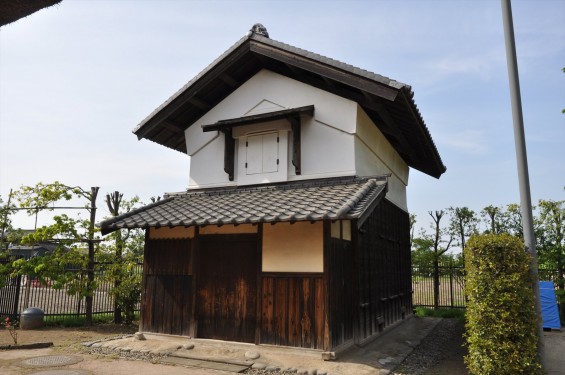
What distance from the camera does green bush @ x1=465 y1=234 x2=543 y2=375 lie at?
5.55m

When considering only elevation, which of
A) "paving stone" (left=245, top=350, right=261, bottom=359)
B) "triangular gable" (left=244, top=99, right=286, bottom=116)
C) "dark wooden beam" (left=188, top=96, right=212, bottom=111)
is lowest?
"paving stone" (left=245, top=350, right=261, bottom=359)

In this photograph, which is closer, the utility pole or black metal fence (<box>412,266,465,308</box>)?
the utility pole

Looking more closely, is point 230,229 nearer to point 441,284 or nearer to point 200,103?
point 200,103

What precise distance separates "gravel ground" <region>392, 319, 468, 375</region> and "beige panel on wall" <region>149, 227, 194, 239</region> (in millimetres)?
5417

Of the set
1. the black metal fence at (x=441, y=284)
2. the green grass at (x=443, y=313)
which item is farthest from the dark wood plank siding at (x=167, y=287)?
the black metal fence at (x=441, y=284)

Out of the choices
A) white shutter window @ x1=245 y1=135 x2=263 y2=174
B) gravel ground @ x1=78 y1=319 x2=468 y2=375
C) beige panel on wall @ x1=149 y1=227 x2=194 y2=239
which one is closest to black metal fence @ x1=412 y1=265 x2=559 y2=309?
gravel ground @ x1=78 y1=319 x2=468 y2=375

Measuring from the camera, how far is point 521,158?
5.82 metres

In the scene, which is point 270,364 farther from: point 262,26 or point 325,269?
point 262,26

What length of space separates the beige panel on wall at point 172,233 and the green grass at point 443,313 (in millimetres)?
10075

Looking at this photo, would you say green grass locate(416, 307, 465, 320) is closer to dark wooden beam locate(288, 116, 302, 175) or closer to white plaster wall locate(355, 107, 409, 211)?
white plaster wall locate(355, 107, 409, 211)

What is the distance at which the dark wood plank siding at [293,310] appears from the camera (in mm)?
7605

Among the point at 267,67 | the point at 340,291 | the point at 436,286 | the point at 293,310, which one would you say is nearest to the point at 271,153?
the point at 267,67

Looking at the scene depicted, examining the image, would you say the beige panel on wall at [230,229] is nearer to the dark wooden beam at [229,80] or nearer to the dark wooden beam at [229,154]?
the dark wooden beam at [229,154]

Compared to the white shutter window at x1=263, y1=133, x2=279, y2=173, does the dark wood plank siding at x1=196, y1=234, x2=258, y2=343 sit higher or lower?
lower
